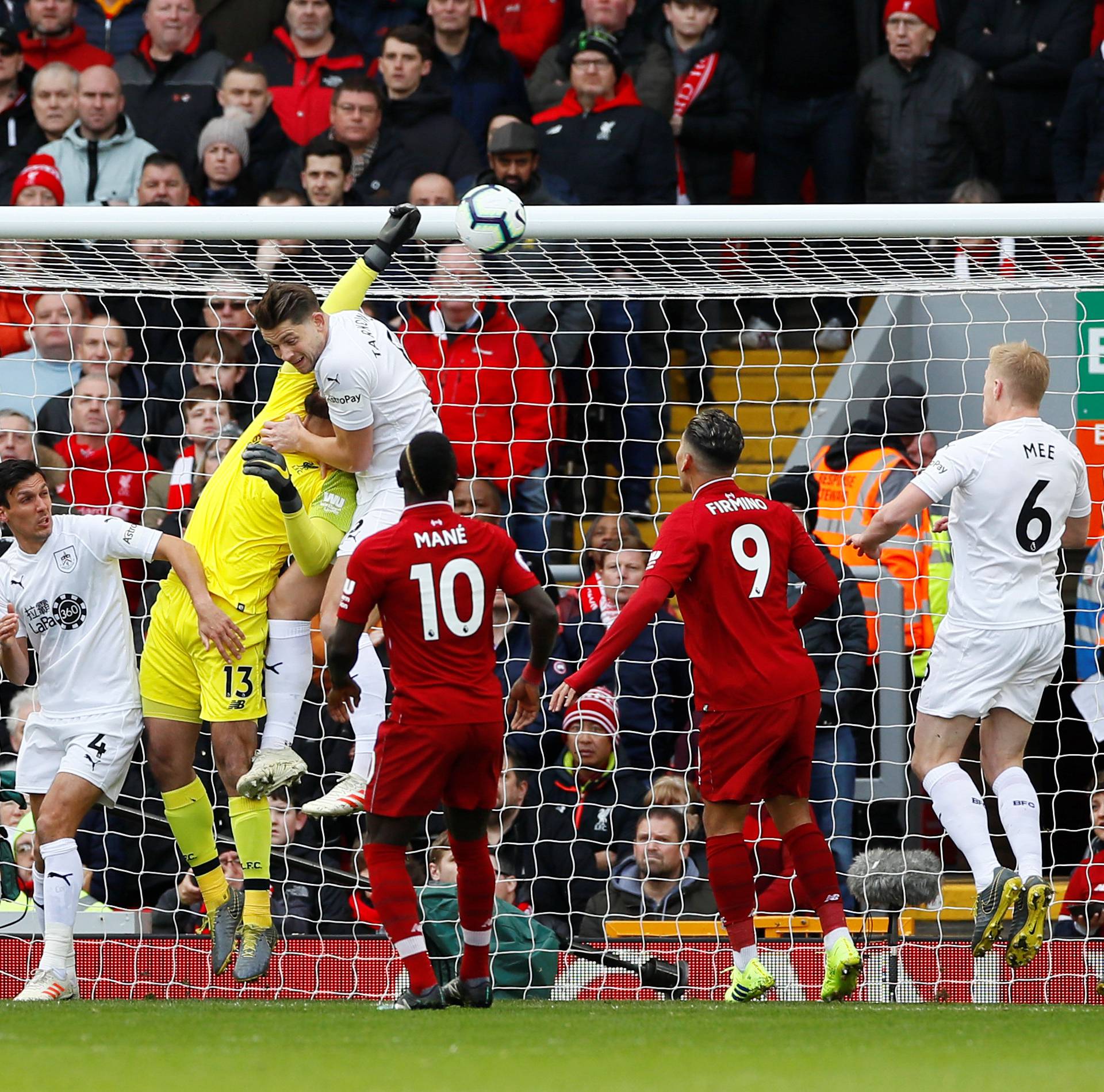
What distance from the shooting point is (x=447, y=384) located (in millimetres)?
9484

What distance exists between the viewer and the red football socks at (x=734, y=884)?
6.68 meters

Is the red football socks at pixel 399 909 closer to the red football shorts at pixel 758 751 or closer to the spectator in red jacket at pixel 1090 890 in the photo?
the red football shorts at pixel 758 751

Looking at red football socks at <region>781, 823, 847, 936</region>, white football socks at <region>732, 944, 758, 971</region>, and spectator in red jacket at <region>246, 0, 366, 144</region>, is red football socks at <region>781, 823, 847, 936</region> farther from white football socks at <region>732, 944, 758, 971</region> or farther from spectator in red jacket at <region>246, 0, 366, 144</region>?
spectator in red jacket at <region>246, 0, 366, 144</region>

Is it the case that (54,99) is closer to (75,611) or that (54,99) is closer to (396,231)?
(396,231)

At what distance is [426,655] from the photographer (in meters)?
6.38

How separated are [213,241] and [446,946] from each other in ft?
11.6

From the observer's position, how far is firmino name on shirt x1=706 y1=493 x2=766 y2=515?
22.0ft

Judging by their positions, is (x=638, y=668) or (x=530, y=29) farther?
(x=530, y=29)

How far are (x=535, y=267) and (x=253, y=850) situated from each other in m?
3.16

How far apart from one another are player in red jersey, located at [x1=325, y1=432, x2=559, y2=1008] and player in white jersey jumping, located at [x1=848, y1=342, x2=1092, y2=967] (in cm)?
146

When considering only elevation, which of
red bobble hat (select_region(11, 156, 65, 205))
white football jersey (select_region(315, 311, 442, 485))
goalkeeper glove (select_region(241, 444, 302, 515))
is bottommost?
goalkeeper glove (select_region(241, 444, 302, 515))

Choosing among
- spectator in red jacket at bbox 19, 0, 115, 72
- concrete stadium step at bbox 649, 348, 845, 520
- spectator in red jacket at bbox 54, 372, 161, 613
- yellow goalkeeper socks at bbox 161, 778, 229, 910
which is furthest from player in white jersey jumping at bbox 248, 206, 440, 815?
spectator in red jacket at bbox 19, 0, 115, 72

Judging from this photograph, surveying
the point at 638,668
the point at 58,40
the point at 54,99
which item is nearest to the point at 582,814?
the point at 638,668

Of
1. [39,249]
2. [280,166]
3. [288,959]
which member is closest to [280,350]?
[39,249]
